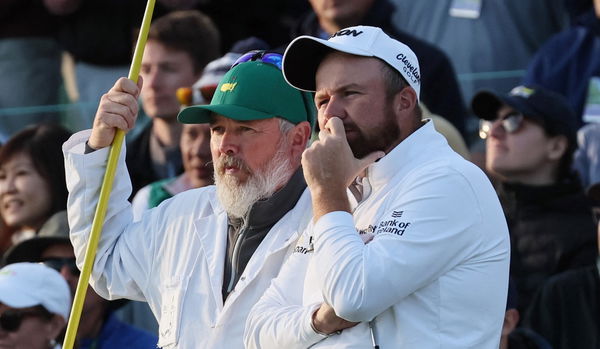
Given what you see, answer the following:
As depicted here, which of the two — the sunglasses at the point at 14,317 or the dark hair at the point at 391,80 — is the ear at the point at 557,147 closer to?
the sunglasses at the point at 14,317

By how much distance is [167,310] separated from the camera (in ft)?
16.6

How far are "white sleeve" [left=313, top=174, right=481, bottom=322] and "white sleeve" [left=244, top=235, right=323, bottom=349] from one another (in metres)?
0.18

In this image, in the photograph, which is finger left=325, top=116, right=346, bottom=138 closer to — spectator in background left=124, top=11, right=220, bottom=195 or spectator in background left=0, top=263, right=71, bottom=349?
spectator in background left=0, top=263, right=71, bottom=349

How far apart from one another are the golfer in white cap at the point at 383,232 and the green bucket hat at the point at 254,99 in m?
0.54

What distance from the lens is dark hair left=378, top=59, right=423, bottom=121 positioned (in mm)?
4555

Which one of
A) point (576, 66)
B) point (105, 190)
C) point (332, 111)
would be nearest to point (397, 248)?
point (332, 111)

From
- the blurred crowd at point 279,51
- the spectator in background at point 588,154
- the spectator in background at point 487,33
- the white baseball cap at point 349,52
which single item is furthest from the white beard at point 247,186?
the spectator in background at point 487,33

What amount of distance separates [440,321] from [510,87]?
4412 millimetres

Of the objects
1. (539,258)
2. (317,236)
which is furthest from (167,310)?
(539,258)

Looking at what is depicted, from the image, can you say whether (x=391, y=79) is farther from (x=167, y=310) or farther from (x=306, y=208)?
(x=167, y=310)

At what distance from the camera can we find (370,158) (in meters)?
4.45

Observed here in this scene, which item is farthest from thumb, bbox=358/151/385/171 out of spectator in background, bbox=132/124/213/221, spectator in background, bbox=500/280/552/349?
spectator in background, bbox=132/124/213/221

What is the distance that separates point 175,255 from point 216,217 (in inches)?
7.9

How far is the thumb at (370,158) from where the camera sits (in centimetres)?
442
